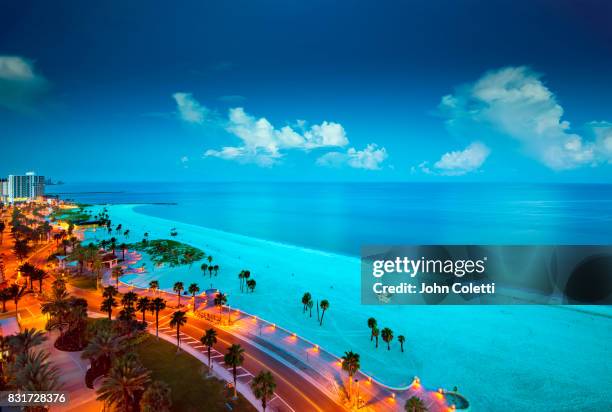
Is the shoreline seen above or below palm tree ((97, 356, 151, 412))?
below

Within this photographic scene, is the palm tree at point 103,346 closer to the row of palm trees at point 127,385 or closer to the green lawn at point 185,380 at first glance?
the row of palm trees at point 127,385

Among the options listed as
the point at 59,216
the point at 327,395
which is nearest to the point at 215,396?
the point at 327,395

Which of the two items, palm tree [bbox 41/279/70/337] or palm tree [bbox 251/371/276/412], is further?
palm tree [bbox 41/279/70/337]

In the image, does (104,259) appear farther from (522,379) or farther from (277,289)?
(522,379)

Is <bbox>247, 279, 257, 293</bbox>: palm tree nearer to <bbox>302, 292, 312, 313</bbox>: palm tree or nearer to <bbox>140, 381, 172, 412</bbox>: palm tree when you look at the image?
<bbox>302, 292, 312, 313</bbox>: palm tree

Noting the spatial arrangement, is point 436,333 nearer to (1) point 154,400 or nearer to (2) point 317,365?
(2) point 317,365

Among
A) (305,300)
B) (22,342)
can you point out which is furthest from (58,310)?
(305,300)

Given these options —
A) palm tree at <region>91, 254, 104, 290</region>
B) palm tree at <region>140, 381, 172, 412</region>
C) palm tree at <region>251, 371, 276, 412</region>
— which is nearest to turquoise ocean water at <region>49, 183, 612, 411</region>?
palm tree at <region>91, 254, 104, 290</region>
